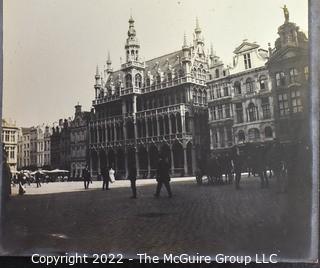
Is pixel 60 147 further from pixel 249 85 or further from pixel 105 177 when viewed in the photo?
pixel 249 85

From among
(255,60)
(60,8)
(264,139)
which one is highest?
(60,8)

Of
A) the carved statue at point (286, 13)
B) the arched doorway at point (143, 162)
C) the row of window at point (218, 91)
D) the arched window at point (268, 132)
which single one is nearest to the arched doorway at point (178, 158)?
the arched doorway at point (143, 162)

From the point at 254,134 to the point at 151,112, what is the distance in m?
1.86

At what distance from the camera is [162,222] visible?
13.6ft

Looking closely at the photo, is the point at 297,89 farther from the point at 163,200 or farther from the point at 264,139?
the point at 163,200

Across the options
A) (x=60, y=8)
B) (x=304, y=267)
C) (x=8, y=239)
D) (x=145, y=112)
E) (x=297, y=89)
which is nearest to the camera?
(x=304, y=267)

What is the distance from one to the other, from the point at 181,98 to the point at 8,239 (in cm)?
324

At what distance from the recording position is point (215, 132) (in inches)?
190

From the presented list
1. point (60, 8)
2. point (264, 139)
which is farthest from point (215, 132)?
point (60, 8)

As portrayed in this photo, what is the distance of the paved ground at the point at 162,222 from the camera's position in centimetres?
380

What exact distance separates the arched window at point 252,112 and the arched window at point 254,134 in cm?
13

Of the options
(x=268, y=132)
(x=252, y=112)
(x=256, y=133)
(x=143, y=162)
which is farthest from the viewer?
(x=143, y=162)

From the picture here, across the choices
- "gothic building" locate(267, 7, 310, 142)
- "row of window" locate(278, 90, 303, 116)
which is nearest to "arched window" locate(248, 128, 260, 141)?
"gothic building" locate(267, 7, 310, 142)

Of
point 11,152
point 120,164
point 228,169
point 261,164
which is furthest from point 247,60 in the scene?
point 11,152
